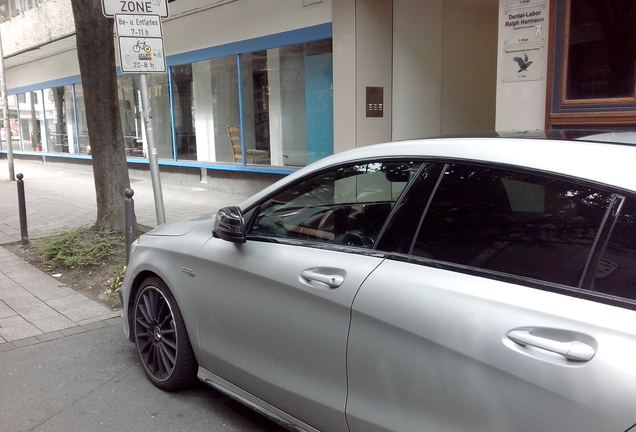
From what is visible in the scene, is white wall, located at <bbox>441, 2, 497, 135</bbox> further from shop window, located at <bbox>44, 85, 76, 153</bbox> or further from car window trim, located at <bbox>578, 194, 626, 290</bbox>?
shop window, located at <bbox>44, 85, 76, 153</bbox>

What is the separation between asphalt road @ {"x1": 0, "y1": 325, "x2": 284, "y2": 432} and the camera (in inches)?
139

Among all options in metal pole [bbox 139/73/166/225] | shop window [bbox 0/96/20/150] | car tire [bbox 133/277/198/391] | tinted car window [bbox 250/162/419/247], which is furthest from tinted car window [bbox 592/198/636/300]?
shop window [bbox 0/96/20/150]

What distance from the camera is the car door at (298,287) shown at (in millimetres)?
2611

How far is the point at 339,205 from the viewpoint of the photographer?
10.5ft

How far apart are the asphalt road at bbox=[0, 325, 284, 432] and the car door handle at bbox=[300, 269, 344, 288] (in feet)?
4.09

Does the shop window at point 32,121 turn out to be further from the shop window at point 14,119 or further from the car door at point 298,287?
the car door at point 298,287

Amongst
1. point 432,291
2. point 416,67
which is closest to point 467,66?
point 416,67

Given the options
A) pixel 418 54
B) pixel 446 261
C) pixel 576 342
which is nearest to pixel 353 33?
pixel 418 54

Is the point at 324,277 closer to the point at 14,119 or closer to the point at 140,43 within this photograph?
the point at 140,43

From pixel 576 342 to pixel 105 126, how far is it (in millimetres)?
7071

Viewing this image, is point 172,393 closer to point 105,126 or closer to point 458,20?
point 105,126

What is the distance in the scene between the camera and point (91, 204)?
482 inches

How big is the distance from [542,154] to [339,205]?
130 centimetres

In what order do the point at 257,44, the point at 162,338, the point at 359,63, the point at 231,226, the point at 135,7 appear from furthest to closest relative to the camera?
the point at 257,44, the point at 359,63, the point at 135,7, the point at 162,338, the point at 231,226
